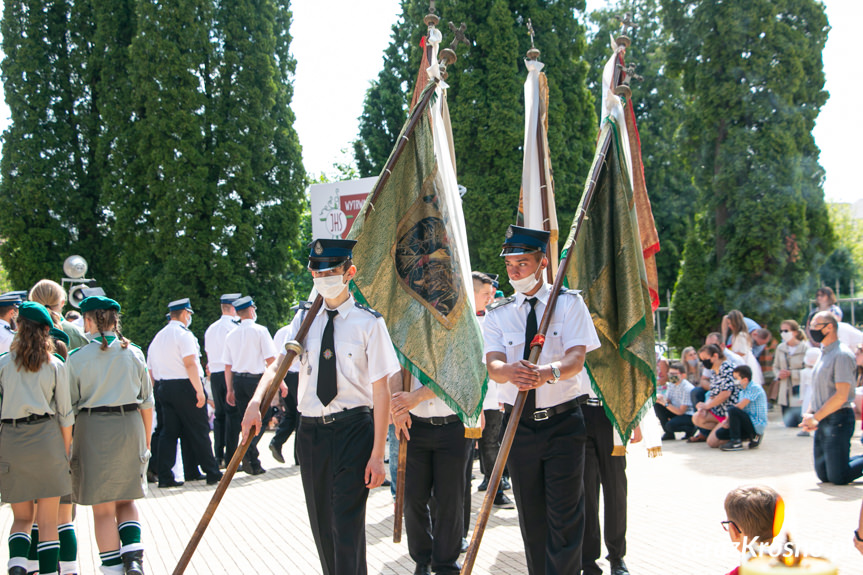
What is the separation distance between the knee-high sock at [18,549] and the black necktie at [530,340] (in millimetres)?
3627

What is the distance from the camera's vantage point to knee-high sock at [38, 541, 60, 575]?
530 cm

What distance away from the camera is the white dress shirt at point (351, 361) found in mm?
4250

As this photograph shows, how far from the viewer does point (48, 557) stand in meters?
5.31

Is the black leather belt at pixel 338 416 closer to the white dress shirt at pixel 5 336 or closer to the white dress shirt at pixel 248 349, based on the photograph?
the white dress shirt at pixel 5 336

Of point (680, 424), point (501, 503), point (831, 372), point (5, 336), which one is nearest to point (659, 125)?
point (680, 424)

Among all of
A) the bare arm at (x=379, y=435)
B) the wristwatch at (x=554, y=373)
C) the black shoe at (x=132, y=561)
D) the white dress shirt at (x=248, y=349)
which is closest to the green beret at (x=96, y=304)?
the black shoe at (x=132, y=561)

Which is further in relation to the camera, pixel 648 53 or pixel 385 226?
pixel 648 53

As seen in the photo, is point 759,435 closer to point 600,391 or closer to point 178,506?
point 600,391

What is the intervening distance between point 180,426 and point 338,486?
6.52 m

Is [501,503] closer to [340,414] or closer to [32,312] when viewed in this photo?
[340,414]

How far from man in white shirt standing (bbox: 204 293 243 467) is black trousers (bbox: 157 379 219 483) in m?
0.66

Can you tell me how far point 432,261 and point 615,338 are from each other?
4.87 feet

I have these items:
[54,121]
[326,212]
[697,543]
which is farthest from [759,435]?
[54,121]

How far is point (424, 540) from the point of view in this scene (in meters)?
5.50
